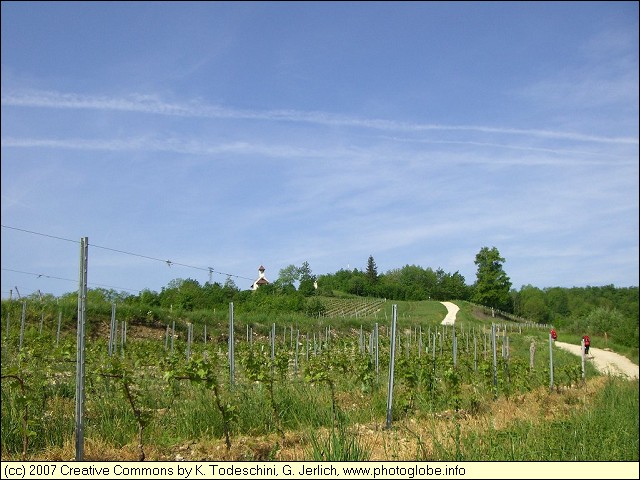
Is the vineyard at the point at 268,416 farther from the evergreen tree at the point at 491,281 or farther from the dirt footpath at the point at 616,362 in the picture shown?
the evergreen tree at the point at 491,281

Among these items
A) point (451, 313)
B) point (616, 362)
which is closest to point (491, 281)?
point (451, 313)

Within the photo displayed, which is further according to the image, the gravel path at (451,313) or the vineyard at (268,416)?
the gravel path at (451,313)

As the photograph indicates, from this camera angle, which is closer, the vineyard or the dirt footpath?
the dirt footpath

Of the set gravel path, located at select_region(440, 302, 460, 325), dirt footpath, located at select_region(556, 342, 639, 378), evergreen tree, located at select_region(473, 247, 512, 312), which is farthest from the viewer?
evergreen tree, located at select_region(473, 247, 512, 312)

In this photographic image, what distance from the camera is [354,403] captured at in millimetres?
7566

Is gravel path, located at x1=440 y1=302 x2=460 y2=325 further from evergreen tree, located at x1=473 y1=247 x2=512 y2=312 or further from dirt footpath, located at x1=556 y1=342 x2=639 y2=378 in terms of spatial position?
dirt footpath, located at x1=556 y1=342 x2=639 y2=378

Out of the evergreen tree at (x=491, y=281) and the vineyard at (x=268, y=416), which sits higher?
the evergreen tree at (x=491, y=281)

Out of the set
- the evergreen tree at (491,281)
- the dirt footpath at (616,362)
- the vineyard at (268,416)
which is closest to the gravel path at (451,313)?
the evergreen tree at (491,281)

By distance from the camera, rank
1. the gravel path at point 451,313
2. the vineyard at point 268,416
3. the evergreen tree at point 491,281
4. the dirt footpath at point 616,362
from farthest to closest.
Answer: the evergreen tree at point 491,281, the gravel path at point 451,313, the vineyard at point 268,416, the dirt footpath at point 616,362

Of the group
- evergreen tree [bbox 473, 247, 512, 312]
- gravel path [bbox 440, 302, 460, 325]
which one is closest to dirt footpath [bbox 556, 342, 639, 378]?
gravel path [bbox 440, 302, 460, 325]

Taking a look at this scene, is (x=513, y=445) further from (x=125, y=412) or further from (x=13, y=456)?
(x=13, y=456)

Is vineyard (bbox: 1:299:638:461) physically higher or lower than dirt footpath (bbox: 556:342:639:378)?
lower

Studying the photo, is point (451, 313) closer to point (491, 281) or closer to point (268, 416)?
point (491, 281)

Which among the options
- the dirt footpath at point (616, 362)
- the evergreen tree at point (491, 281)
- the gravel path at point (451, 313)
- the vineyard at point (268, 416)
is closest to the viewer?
the dirt footpath at point (616, 362)
